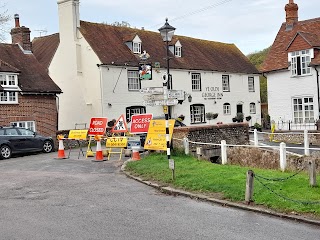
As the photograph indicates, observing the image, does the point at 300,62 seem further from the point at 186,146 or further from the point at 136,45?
the point at 186,146

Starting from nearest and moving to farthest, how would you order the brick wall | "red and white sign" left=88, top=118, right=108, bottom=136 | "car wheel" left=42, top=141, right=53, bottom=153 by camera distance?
"red and white sign" left=88, top=118, right=108, bottom=136 → "car wheel" left=42, top=141, right=53, bottom=153 → the brick wall

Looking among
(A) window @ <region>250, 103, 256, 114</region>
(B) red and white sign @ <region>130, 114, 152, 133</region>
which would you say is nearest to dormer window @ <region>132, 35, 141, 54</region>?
(A) window @ <region>250, 103, 256, 114</region>


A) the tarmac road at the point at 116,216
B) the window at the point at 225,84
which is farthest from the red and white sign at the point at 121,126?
the window at the point at 225,84

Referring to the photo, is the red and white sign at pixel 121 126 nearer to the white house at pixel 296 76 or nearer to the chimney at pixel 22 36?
the white house at pixel 296 76

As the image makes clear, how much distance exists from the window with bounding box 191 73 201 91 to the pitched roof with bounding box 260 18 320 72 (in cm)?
753

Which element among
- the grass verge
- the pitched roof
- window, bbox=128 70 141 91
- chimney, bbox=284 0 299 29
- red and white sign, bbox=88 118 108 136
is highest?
chimney, bbox=284 0 299 29

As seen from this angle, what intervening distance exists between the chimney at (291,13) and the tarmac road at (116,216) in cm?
2509

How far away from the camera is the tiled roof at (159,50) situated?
32656mm

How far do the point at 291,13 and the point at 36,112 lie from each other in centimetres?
2117

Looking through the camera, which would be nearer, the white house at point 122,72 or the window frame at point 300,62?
the window frame at point 300,62

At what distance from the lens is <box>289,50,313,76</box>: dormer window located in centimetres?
2883

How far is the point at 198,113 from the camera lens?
126ft

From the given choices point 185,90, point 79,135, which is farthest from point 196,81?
point 79,135

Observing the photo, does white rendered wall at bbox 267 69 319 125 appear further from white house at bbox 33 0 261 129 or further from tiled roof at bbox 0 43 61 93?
tiled roof at bbox 0 43 61 93
